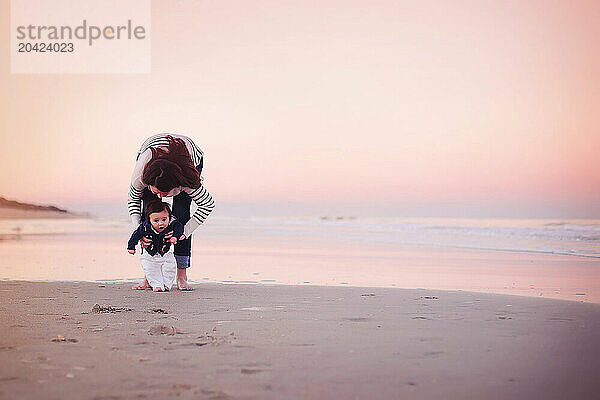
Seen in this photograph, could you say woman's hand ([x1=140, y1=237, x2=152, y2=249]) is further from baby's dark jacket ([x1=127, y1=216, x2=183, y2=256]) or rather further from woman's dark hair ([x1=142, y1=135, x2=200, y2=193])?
woman's dark hair ([x1=142, y1=135, x2=200, y2=193])

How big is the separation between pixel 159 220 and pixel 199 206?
318 mm

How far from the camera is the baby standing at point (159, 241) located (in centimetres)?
507

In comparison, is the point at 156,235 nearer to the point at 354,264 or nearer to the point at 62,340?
the point at 62,340

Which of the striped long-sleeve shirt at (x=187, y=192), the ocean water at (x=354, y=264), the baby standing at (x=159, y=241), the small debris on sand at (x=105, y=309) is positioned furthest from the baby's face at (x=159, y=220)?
the small debris on sand at (x=105, y=309)

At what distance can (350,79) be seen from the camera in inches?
535

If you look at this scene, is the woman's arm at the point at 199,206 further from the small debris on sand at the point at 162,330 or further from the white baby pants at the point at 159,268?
the small debris on sand at the point at 162,330

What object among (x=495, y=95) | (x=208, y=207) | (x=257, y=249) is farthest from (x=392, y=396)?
(x=495, y=95)

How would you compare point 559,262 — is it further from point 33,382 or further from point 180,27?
point 180,27

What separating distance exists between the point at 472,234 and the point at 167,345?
12.4 m

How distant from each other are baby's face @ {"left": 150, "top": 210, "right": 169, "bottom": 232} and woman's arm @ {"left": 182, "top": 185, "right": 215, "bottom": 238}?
19cm

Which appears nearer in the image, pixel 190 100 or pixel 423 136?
pixel 190 100

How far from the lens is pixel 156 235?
5.12 metres

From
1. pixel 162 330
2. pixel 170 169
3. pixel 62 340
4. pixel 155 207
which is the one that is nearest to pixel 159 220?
pixel 155 207

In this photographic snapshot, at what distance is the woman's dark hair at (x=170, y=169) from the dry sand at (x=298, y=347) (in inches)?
31.7
